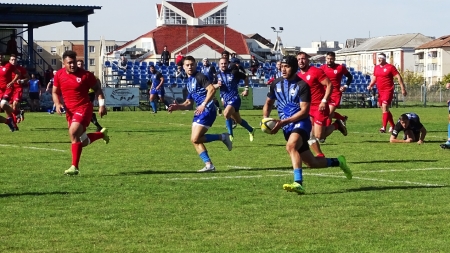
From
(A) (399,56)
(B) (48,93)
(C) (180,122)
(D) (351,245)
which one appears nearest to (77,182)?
(D) (351,245)

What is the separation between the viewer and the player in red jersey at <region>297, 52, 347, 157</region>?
15.1 metres

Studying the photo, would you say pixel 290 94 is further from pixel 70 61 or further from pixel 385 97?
pixel 385 97

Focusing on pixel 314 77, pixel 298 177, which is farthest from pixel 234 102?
pixel 298 177

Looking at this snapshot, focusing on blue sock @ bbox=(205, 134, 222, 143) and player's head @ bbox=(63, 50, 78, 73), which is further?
blue sock @ bbox=(205, 134, 222, 143)

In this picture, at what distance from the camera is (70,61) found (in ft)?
48.9

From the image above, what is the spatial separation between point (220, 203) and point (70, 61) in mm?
4789

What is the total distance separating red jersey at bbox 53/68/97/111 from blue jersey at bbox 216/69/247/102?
7.38m

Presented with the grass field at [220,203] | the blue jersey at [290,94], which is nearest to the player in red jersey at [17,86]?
the grass field at [220,203]

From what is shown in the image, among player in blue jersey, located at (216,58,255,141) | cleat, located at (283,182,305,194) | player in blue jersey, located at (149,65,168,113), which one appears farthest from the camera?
player in blue jersey, located at (149,65,168,113)

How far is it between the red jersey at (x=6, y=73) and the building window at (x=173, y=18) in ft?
341

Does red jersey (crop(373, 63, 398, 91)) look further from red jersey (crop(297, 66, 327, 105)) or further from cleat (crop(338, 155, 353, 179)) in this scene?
cleat (crop(338, 155, 353, 179))

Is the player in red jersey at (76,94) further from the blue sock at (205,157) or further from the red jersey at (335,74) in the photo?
the red jersey at (335,74)

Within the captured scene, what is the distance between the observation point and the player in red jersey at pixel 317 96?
49.6ft

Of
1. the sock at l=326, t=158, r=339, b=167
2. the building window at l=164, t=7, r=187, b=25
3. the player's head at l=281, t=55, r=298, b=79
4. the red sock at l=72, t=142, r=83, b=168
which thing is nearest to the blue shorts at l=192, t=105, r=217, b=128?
the red sock at l=72, t=142, r=83, b=168
